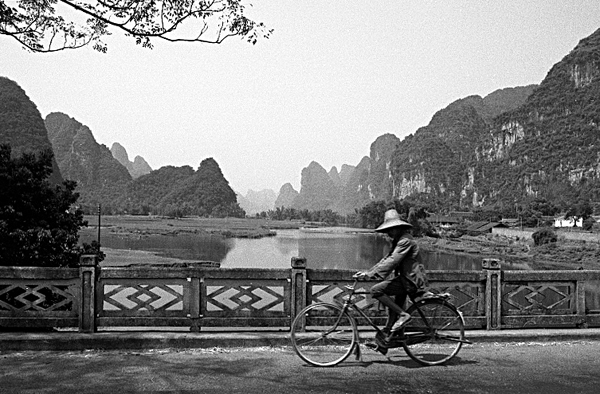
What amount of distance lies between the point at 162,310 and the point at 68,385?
185 cm

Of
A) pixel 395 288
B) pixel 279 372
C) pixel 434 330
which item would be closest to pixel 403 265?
pixel 395 288

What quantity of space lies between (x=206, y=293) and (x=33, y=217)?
7918mm

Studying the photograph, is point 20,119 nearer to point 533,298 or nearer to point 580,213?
point 580,213

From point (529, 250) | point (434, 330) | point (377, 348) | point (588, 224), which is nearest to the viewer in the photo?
point (377, 348)

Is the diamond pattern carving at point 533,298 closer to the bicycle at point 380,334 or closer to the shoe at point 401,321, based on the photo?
the bicycle at point 380,334

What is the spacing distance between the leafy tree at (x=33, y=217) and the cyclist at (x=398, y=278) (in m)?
9.06

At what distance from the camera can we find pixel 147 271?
6.72m

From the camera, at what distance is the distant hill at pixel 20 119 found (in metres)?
114

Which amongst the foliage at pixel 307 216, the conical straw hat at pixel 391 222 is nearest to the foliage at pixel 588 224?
the conical straw hat at pixel 391 222

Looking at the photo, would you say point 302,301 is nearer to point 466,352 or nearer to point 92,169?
point 466,352

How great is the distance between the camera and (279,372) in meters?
5.50

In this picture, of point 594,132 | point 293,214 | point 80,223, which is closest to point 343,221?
point 293,214

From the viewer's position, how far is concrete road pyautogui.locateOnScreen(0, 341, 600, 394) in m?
5.04

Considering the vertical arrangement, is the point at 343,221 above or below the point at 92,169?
below
